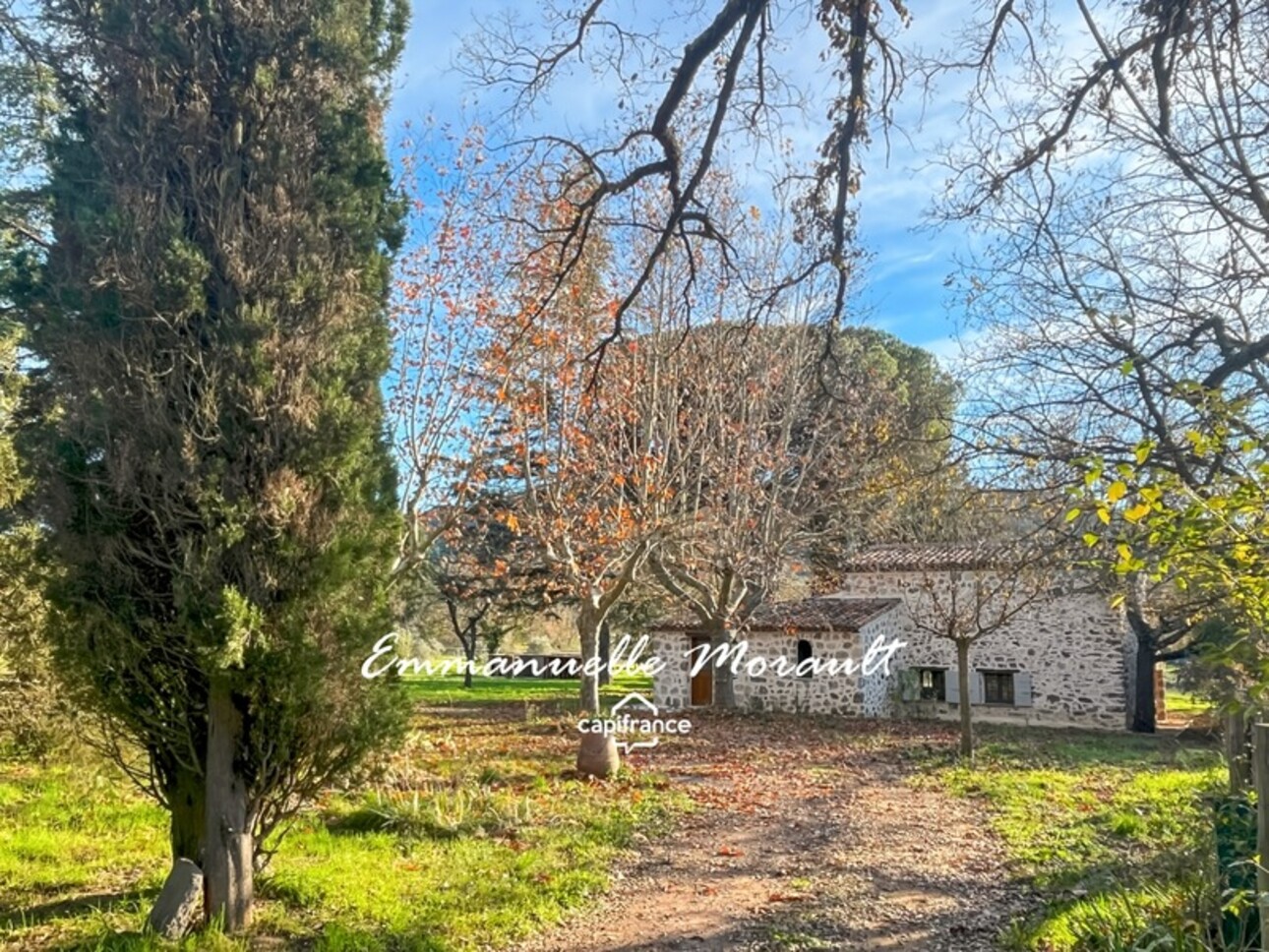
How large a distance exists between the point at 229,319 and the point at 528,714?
13.2m

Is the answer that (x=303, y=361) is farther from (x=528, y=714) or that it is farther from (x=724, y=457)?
(x=528, y=714)

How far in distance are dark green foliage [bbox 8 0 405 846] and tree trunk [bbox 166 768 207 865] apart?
0.09 feet

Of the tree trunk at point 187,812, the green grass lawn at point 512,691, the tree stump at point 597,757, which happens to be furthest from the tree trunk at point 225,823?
the green grass lawn at point 512,691

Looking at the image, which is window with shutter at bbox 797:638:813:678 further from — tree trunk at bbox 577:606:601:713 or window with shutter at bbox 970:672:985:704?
tree trunk at bbox 577:606:601:713

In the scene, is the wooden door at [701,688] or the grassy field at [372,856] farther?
the wooden door at [701,688]

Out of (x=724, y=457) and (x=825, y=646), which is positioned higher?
(x=724, y=457)

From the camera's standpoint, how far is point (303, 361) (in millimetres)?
5449

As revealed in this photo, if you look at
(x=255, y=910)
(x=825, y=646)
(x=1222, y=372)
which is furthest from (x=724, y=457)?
(x=255, y=910)

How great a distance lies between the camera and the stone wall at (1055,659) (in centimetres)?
1884

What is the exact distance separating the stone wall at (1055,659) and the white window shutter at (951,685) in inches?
1.4

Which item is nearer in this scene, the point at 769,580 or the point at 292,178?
the point at 292,178

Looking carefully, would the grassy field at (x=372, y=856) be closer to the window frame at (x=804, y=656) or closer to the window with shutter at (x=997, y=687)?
the window frame at (x=804, y=656)

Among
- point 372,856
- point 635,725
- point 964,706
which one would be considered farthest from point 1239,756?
point 635,725

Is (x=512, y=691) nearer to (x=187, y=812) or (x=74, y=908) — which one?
(x=74, y=908)
